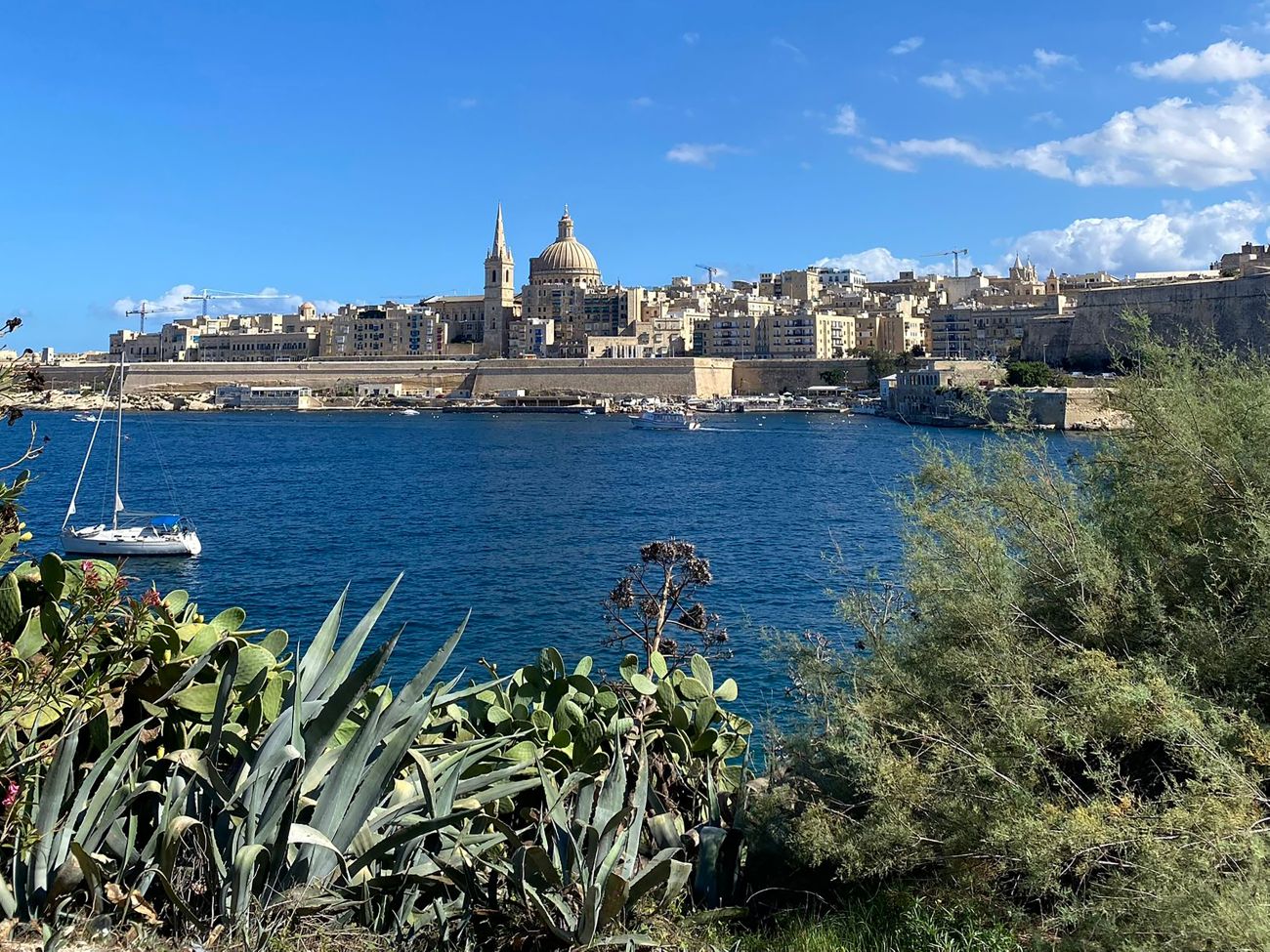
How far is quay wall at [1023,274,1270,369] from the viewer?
165ft

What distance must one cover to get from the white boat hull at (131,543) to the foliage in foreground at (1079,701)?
49.1ft

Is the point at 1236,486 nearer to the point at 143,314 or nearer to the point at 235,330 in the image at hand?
the point at 143,314

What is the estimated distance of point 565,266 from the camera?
327 ft

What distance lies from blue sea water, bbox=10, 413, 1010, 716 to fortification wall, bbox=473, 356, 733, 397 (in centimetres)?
2495

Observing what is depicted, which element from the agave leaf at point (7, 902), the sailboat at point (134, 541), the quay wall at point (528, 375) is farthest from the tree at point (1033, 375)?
A: the agave leaf at point (7, 902)

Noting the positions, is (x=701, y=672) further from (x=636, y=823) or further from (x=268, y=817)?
(x=268, y=817)

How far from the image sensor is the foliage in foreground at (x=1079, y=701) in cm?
241

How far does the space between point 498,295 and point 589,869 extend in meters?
94.4

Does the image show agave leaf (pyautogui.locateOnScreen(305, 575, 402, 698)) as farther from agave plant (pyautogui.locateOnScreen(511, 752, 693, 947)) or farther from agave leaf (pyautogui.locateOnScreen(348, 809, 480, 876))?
agave plant (pyautogui.locateOnScreen(511, 752, 693, 947))

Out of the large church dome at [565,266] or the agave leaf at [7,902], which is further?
the large church dome at [565,266]

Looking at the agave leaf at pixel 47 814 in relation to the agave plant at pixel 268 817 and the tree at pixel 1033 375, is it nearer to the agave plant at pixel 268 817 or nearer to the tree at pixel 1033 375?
the agave plant at pixel 268 817

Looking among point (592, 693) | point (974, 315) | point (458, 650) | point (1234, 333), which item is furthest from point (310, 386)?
point (592, 693)

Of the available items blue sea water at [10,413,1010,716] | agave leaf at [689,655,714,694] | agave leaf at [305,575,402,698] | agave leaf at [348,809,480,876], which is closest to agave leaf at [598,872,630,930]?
agave leaf at [348,809,480,876]

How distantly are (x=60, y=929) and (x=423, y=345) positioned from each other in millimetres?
90204
